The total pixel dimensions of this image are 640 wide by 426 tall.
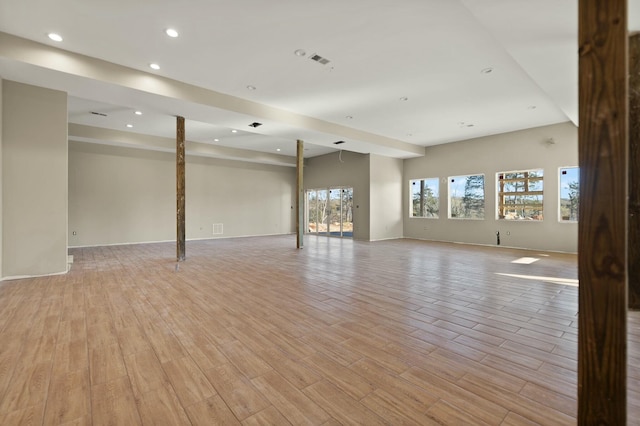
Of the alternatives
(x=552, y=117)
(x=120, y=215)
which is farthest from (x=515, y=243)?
(x=120, y=215)

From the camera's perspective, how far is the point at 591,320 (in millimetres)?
1044

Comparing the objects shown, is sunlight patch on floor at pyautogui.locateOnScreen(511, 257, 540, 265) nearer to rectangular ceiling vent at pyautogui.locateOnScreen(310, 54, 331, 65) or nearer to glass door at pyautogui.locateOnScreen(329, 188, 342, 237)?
rectangular ceiling vent at pyautogui.locateOnScreen(310, 54, 331, 65)

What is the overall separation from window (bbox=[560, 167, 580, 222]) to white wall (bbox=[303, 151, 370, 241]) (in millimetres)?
5313

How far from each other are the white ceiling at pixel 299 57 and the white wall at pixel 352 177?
3.54 meters

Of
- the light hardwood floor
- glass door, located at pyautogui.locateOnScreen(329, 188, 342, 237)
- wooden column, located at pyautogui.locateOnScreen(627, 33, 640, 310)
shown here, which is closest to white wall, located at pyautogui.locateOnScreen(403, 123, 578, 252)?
glass door, located at pyautogui.locateOnScreen(329, 188, 342, 237)

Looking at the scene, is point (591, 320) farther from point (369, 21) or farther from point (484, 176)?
point (484, 176)

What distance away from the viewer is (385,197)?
34.4 ft

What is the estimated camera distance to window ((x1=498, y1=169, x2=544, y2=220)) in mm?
7855

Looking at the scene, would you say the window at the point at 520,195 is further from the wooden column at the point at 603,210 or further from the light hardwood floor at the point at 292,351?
the wooden column at the point at 603,210

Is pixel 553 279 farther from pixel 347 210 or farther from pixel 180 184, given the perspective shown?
pixel 347 210

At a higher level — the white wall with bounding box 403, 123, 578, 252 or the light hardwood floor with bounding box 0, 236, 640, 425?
the white wall with bounding box 403, 123, 578, 252

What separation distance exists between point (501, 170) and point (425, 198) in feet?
8.71

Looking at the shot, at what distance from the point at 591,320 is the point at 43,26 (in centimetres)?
576

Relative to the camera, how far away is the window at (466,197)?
9.02 m
